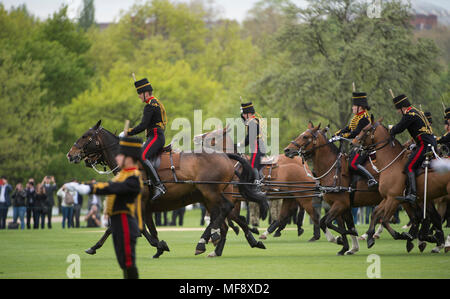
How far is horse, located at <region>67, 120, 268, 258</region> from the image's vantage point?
17016mm

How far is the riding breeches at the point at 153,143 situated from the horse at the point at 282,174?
4469 mm

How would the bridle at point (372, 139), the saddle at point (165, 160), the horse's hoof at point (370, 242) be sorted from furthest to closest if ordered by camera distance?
the bridle at point (372, 139)
the horse's hoof at point (370, 242)
the saddle at point (165, 160)

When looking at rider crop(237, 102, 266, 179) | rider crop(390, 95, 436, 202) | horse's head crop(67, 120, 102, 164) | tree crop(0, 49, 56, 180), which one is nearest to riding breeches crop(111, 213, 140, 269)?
horse's head crop(67, 120, 102, 164)

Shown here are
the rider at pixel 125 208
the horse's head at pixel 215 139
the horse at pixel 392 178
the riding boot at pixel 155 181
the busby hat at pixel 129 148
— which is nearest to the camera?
the rider at pixel 125 208

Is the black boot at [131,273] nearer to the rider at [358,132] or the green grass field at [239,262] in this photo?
the green grass field at [239,262]

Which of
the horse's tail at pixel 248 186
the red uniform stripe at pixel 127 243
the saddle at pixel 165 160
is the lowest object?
the red uniform stripe at pixel 127 243

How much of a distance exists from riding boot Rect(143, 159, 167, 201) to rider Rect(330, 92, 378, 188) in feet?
14.3

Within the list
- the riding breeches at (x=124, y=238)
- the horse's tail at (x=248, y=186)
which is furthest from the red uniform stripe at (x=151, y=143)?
the riding breeches at (x=124, y=238)

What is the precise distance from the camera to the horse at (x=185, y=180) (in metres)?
17.0

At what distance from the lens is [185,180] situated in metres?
17.1

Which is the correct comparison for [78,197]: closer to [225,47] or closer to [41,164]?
[41,164]
